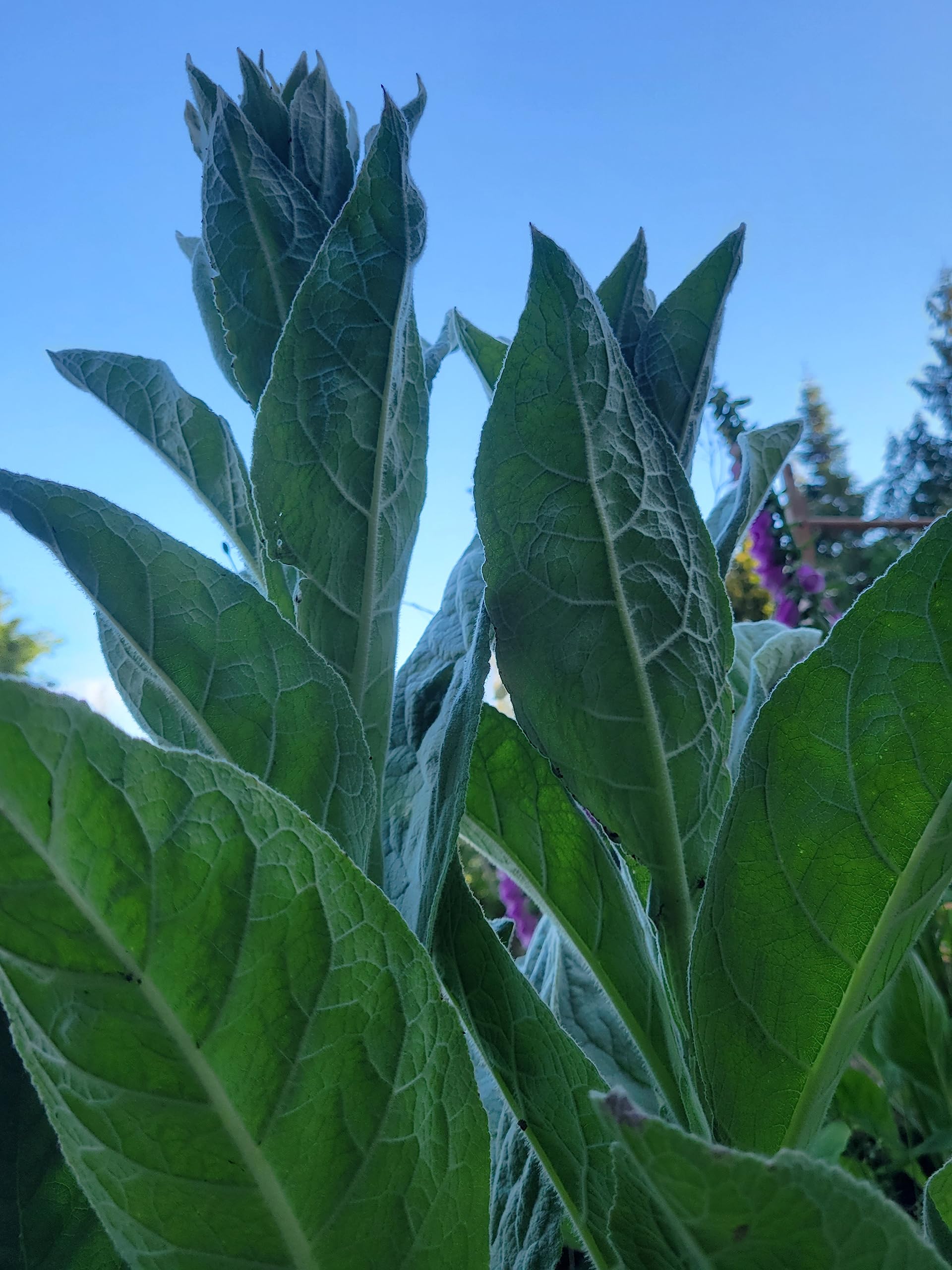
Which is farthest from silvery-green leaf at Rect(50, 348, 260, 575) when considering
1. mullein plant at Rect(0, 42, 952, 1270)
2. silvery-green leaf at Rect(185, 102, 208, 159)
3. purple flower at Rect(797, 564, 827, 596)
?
purple flower at Rect(797, 564, 827, 596)

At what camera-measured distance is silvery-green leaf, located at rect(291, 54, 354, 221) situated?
48cm

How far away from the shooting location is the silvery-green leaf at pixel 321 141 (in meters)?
0.48

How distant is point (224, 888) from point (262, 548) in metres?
0.28

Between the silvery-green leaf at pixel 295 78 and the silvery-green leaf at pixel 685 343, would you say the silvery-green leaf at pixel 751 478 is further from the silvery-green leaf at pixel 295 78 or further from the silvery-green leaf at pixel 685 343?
the silvery-green leaf at pixel 295 78

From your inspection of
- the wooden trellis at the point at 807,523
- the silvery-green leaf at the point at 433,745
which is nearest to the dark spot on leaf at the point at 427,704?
the silvery-green leaf at the point at 433,745

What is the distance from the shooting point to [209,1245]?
11.0 inches

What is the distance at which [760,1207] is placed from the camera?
0.22m

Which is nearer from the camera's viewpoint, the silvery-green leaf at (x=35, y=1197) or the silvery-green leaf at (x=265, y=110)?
the silvery-green leaf at (x=35, y=1197)

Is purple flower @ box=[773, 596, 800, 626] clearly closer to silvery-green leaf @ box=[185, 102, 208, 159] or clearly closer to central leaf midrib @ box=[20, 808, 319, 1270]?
silvery-green leaf @ box=[185, 102, 208, 159]

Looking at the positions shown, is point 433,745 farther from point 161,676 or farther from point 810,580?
point 810,580

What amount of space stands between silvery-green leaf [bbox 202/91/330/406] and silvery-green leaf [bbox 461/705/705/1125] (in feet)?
0.77

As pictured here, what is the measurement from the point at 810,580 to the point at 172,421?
7.17ft

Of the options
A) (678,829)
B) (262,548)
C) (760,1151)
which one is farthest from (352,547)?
(760,1151)

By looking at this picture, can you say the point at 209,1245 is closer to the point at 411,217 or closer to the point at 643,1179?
the point at 643,1179
